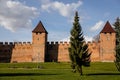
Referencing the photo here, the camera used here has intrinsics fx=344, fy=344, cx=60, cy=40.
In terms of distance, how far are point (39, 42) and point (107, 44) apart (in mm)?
16935

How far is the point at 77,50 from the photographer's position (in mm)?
45406

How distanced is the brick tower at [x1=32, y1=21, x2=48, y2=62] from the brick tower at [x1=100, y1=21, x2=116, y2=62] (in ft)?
47.0

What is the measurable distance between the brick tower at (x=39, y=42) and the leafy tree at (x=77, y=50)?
37.7 metres

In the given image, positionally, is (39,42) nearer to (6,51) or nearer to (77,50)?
(6,51)

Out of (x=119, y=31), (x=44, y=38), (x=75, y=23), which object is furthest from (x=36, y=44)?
(x=75, y=23)

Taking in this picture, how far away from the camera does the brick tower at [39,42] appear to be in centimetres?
8350

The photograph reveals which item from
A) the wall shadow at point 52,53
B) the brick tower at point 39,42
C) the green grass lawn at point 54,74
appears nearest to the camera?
the green grass lawn at point 54,74

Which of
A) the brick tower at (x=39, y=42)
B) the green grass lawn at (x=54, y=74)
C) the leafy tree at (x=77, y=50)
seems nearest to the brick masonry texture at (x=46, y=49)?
the brick tower at (x=39, y=42)

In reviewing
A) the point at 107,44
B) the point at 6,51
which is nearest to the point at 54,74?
the point at 107,44

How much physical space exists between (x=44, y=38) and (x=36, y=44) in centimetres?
248

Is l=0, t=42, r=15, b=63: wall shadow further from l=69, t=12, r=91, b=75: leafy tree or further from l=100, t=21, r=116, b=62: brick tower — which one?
l=69, t=12, r=91, b=75: leafy tree

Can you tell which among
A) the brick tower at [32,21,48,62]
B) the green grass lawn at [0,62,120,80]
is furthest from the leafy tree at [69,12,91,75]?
the brick tower at [32,21,48,62]

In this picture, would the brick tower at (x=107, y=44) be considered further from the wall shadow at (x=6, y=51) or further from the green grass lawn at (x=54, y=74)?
the wall shadow at (x=6, y=51)

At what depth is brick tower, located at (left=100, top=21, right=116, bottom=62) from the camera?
78.6m
